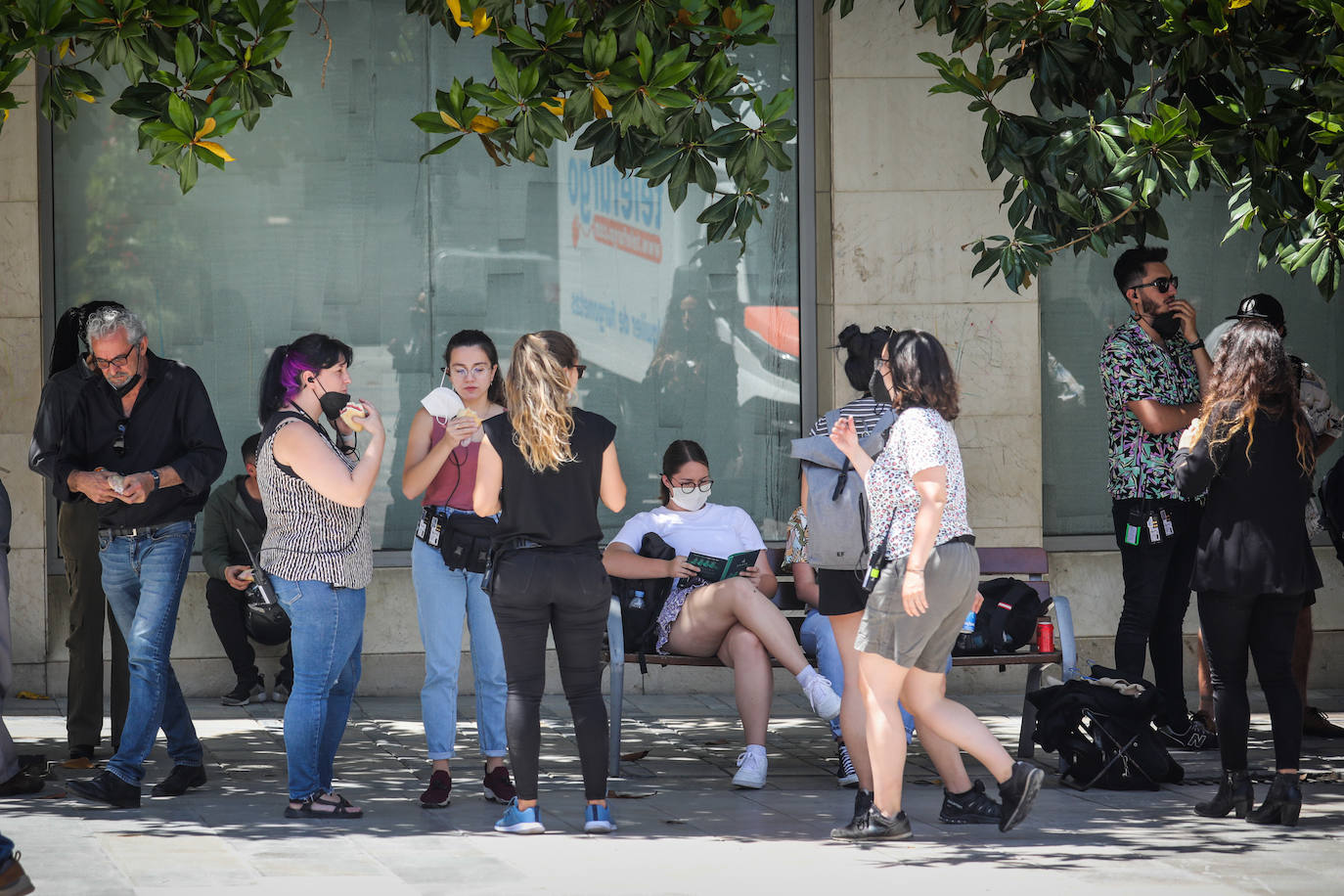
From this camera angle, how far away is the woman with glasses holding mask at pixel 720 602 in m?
7.31

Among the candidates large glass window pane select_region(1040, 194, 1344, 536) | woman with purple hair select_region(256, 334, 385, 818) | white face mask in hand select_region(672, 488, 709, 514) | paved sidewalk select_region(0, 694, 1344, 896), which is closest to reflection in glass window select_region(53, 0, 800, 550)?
large glass window pane select_region(1040, 194, 1344, 536)

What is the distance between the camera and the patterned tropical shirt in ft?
25.2

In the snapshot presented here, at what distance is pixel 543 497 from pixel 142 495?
174 cm

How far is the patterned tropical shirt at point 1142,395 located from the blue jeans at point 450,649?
10.1 ft

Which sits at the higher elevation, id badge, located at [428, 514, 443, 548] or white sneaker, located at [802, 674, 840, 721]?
id badge, located at [428, 514, 443, 548]

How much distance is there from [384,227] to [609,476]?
13.5 feet

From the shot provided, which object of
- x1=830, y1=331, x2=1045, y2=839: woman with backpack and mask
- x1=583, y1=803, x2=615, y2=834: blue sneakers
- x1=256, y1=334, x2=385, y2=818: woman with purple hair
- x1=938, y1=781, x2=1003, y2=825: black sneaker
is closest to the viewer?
x1=830, y1=331, x2=1045, y2=839: woman with backpack and mask

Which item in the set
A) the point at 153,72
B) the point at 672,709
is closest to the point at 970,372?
the point at 672,709

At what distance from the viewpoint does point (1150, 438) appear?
7.77 m

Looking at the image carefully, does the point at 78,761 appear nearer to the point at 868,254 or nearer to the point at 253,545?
the point at 253,545

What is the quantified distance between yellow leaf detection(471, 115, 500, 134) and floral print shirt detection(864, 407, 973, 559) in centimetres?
188

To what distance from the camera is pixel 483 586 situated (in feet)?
20.1

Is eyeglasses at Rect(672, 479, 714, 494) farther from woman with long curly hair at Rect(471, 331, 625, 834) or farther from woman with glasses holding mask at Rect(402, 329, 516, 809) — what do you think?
woman with long curly hair at Rect(471, 331, 625, 834)

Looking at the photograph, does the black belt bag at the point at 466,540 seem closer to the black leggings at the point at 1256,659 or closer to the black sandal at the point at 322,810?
the black sandal at the point at 322,810
